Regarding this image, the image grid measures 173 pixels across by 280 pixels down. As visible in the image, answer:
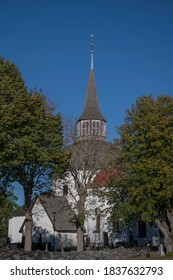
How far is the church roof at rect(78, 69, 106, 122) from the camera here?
3000 inches

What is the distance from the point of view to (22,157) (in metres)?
31.3

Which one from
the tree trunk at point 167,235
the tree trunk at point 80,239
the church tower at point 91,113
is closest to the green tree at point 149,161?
the tree trunk at point 167,235

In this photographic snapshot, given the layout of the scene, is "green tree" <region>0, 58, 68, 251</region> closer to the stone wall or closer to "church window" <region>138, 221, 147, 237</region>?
the stone wall

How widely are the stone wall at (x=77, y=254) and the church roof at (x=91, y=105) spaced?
38.9 meters

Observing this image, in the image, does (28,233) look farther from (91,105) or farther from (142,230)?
(91,105)

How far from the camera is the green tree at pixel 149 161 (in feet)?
112

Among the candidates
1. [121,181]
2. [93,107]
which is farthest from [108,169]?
[93,107]

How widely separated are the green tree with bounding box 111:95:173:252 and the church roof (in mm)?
35777

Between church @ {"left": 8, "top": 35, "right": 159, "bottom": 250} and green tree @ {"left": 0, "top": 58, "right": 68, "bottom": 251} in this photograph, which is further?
church @ {"left": 8, "top": 35, "right": 159, "bottom": 250}

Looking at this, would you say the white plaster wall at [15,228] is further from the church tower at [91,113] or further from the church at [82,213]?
the church tower at [91,113]

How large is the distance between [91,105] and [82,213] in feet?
132

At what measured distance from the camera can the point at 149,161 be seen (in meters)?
34.5

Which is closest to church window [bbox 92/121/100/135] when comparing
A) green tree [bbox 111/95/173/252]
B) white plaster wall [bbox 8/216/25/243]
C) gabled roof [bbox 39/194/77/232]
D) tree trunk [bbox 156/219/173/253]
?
gabled roof [bbox 39/194/77/232]

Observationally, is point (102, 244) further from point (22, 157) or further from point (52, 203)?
point (22, 157)
